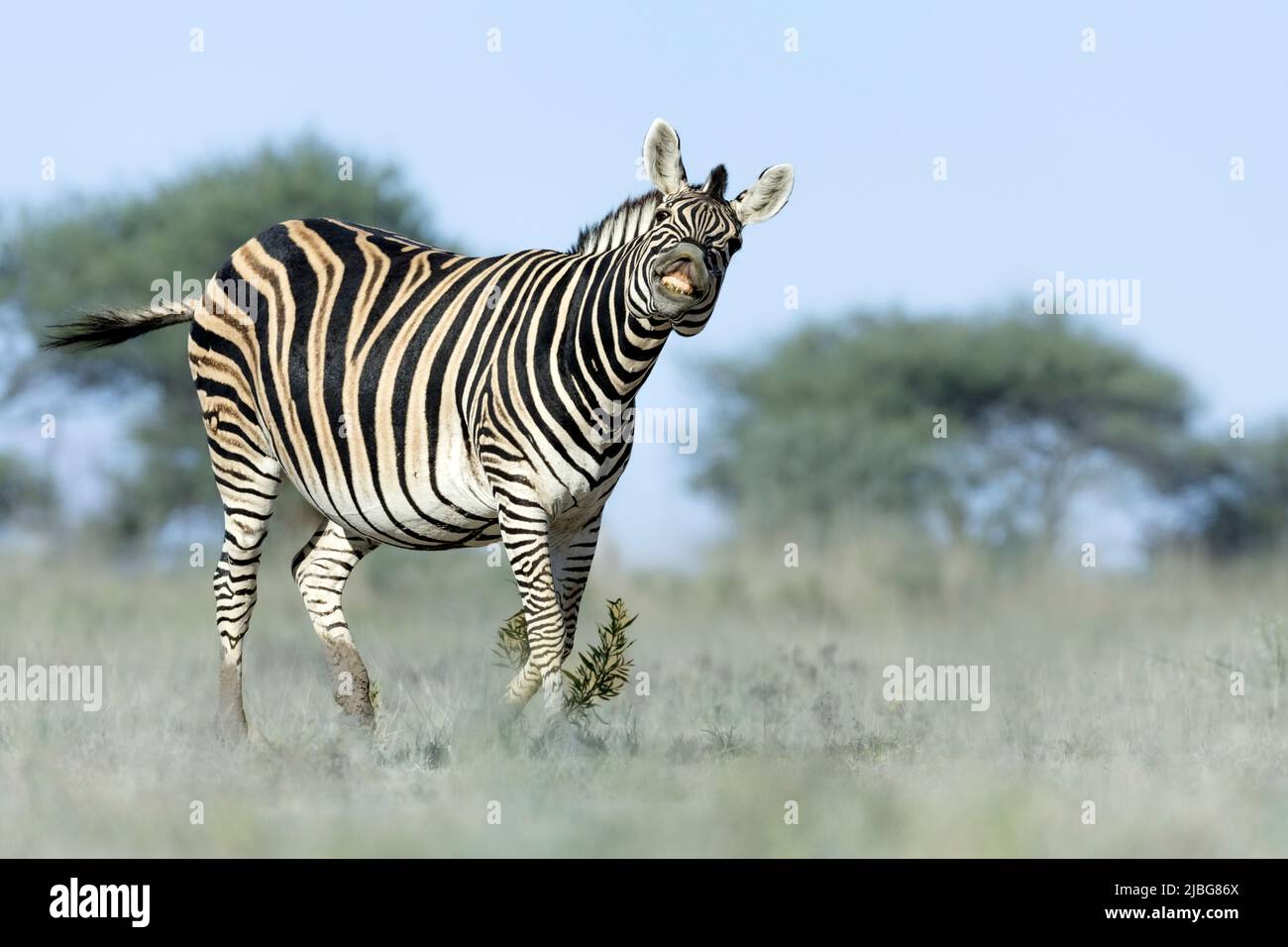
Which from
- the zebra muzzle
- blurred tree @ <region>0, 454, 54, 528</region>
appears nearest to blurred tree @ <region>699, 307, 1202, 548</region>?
blurred tree @ <region>0, 454, 54, 528</region>

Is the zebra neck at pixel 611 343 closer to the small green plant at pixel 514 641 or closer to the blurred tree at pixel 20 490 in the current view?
the small green plant at pixel 514 641

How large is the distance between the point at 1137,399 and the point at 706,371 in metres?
9.35

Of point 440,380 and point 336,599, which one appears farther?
point 336,599

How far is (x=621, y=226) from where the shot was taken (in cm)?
842

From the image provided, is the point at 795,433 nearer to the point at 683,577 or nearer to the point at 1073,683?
the point at 683,577

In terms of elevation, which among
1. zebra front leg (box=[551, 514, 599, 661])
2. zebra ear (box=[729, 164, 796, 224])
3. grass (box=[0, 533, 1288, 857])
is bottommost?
grass (box=[0, 533, 1288, 857])

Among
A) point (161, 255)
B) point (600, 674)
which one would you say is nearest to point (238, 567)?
point (600, 674)

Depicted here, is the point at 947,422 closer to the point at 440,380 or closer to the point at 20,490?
the point at 20,490

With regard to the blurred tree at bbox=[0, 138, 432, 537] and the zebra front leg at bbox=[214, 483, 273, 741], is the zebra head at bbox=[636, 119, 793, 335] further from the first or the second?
the blurred tree at bbox=[0, 138, 432, 537]

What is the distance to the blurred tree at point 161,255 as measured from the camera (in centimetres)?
2600

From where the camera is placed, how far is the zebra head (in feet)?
23.7

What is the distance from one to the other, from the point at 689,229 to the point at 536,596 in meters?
1.89

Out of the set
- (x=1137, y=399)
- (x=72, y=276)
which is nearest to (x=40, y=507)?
(x=72, y=276)
